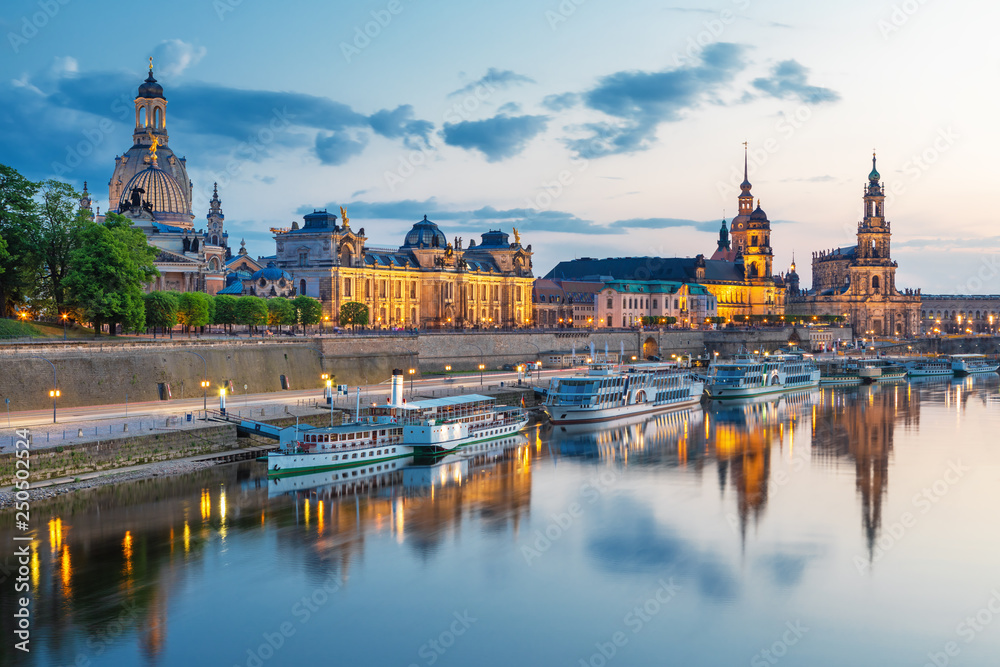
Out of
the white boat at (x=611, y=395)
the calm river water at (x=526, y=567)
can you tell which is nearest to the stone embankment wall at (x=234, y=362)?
the calm river water at (x=526, y=567)

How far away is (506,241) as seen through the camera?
442 feet

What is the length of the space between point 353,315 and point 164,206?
97.6 feet

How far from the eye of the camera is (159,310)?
67875mm

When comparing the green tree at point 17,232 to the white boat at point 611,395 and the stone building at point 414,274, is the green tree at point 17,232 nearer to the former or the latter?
the white boat at point 611,395

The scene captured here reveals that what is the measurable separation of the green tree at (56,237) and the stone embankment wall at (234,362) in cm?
837

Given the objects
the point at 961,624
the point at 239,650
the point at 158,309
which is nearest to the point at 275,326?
the point at 158,309

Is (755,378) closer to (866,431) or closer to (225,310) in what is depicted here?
(866,431)

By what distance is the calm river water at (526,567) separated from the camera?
88.6 ft

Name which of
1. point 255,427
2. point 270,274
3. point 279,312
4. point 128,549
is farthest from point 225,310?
point 128,549

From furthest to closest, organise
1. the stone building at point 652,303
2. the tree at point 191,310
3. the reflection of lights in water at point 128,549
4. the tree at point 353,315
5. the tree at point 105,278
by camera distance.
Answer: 1. the stone building at point 652,303
2. the tree at point 353,315
3. the tree at point 191,310
4. the tree at point 105,278
5. the reflection of lights in water at point 128,549

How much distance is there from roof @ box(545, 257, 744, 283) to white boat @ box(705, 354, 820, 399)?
68.8m

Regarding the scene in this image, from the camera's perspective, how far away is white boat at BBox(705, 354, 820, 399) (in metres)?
89.2

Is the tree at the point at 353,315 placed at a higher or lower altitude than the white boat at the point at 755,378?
higher

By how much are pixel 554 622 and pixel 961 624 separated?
40.8 feet
